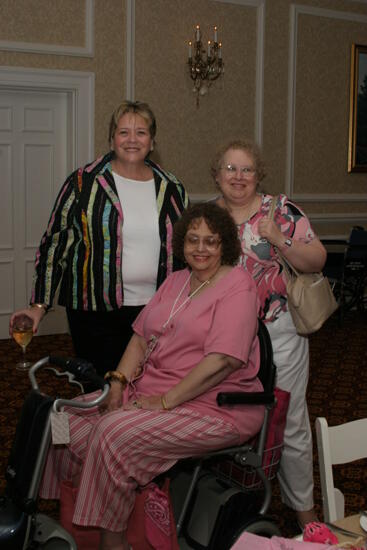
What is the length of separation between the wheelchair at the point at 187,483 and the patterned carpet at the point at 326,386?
580mm

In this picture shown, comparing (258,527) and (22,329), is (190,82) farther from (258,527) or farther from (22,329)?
(258,527)

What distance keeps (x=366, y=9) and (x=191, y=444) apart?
6.54 meters

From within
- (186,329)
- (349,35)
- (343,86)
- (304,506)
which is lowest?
(304,506)

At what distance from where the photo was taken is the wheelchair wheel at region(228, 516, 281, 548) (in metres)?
2.31

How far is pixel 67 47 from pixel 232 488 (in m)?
4.52

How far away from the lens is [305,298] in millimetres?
2574

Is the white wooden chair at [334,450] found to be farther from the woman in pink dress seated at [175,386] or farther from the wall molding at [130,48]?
the wall molding at [130,48]

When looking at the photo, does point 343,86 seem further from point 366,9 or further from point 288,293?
point 288,293

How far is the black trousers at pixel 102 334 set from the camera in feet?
8.98

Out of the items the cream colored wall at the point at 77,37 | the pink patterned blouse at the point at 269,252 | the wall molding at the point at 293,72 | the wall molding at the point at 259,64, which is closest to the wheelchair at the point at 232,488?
the pink patterned blouse at the point at 269,252

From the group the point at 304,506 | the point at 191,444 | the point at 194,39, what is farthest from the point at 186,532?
the point at 194,39

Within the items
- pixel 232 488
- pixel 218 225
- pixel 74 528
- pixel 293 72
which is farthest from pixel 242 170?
pixel 293 72

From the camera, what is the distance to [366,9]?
7.52m

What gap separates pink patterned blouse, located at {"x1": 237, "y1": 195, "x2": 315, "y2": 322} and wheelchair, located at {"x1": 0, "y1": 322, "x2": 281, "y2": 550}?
0.21 m
